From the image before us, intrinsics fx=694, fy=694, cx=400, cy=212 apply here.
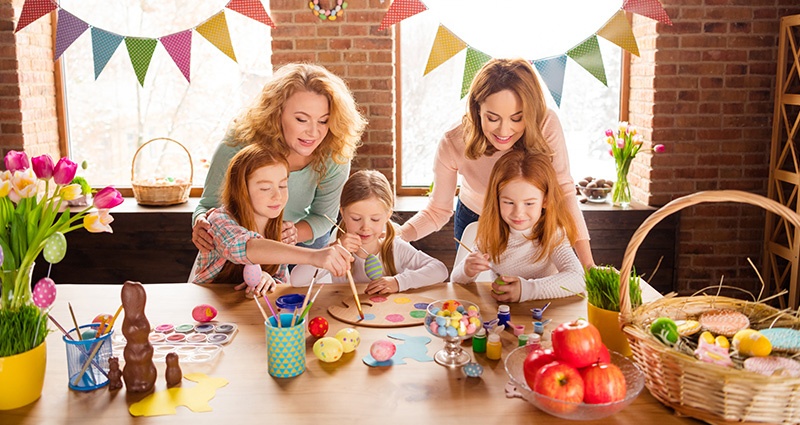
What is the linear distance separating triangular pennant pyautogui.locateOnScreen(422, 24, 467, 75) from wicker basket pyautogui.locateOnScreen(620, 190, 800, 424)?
1.87 meters

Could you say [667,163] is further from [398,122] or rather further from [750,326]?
[750,326]

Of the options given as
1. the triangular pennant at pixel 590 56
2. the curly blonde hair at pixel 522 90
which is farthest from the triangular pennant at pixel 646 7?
the curly blonde hair at pixel 522 90

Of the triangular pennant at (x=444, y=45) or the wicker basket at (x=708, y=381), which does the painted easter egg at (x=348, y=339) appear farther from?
the triangular pennant at (x=444, y=45)

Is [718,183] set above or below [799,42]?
below

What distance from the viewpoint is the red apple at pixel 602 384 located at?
1.18 meters

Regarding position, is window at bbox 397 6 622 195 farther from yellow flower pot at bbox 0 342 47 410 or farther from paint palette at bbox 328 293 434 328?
yellow flower pot at bbox 0 342 47 410

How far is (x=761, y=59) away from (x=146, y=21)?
322 centimetres

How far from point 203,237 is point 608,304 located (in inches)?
46.8

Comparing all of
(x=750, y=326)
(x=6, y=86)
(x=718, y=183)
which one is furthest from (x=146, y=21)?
(x=750, y=326)

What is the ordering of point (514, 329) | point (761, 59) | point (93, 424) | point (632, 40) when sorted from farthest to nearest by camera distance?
point (761, 59), point (632, 40), point (514, 329), point (93, 424)

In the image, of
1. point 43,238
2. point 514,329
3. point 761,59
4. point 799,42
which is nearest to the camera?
point 43,238

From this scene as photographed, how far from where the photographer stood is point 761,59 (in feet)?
11.4

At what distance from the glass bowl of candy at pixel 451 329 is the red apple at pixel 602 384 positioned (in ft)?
1.02

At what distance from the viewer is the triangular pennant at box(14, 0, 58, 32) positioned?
10.3 ft
